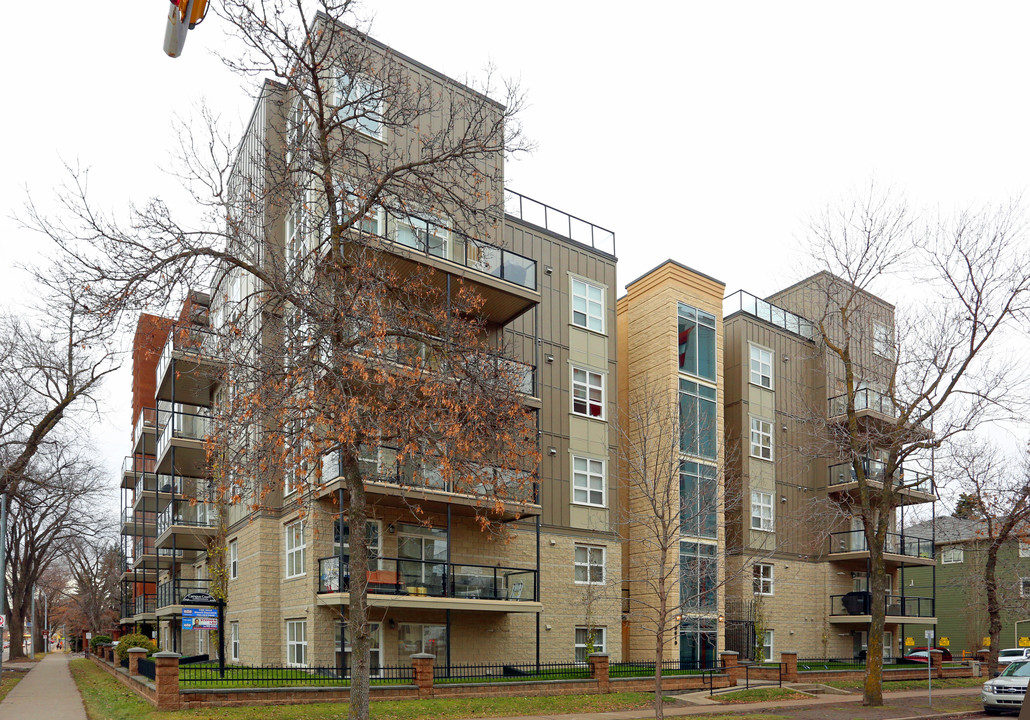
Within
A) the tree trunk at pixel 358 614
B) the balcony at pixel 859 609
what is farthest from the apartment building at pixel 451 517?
the balcony at pixel 859 609

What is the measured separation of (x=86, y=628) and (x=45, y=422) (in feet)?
266

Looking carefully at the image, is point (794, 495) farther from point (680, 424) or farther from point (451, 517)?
point (451, 517)

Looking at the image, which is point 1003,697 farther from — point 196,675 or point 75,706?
point 75,706

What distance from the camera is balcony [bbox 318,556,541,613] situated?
72.9 feet

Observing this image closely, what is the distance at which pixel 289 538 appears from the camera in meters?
25.8

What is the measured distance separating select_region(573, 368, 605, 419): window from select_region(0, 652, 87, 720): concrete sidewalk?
17430mm

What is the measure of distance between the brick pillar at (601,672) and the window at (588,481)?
270 inches

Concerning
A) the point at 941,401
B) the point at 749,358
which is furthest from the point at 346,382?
the point at 749,358

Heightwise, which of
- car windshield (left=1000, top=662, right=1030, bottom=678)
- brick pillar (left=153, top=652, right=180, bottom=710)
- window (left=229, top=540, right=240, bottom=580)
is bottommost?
car windshield (left=1000, top=662, right=1030, bottom=678)

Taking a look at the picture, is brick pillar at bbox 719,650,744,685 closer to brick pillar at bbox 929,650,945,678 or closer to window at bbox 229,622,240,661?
brick pillar at bbox 929,650,945,678

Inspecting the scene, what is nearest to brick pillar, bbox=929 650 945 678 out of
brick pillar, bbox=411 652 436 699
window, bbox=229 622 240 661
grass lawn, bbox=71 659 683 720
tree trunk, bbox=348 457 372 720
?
grass lawn, bbox=71 659 683 720

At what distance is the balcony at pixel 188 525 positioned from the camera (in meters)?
31.3

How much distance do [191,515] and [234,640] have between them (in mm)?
5583

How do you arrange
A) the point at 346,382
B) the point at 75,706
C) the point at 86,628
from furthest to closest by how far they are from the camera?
the point at 86,628, the point at 75,706, the point at 346,382
